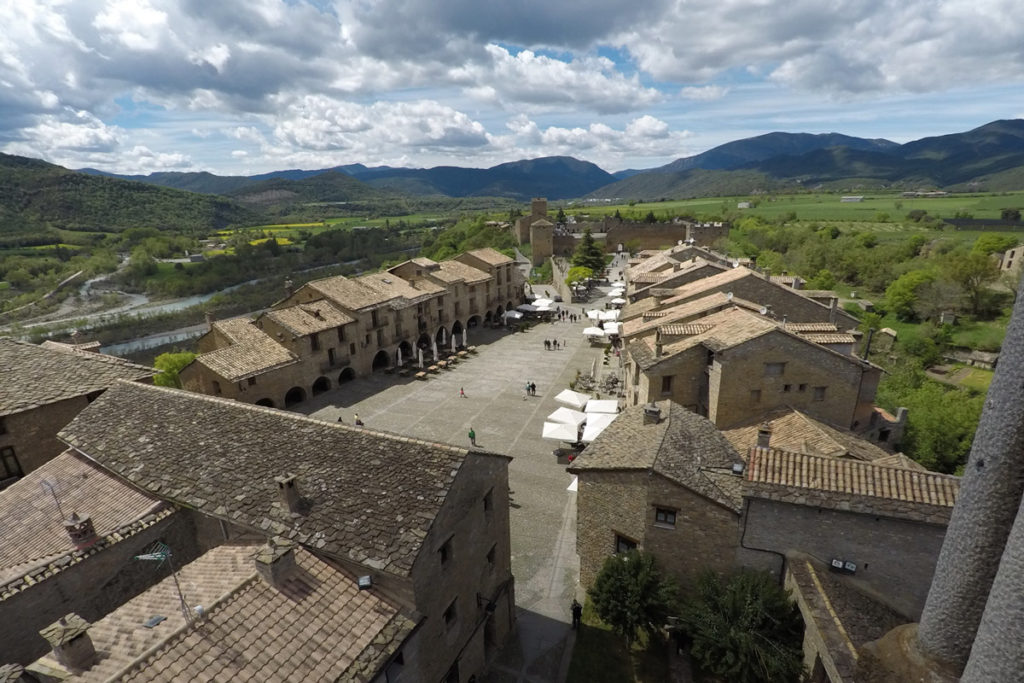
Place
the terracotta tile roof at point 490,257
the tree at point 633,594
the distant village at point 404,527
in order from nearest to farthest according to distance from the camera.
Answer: the distant village at point 404,527 → the tree at point 633,594 → the terracotta tile roof at point 490,257

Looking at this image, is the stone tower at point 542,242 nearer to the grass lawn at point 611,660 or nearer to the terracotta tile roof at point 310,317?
the terracotta tile roof at point 310,317

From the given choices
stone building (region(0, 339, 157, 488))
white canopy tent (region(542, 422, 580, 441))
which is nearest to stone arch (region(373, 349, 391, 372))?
white canopy tent (region(542, 422, 580, 441))

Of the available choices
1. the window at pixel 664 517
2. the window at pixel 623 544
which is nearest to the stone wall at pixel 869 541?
the window at pixel 664 517

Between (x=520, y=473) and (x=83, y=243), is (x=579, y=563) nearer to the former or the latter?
(x=520, y=473)

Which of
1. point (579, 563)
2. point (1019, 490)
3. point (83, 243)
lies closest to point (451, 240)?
point (83, 243)

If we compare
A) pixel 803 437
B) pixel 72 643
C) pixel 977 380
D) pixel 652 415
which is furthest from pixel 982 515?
pixel 977 380

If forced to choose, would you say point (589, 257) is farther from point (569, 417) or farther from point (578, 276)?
point (569, 417)
